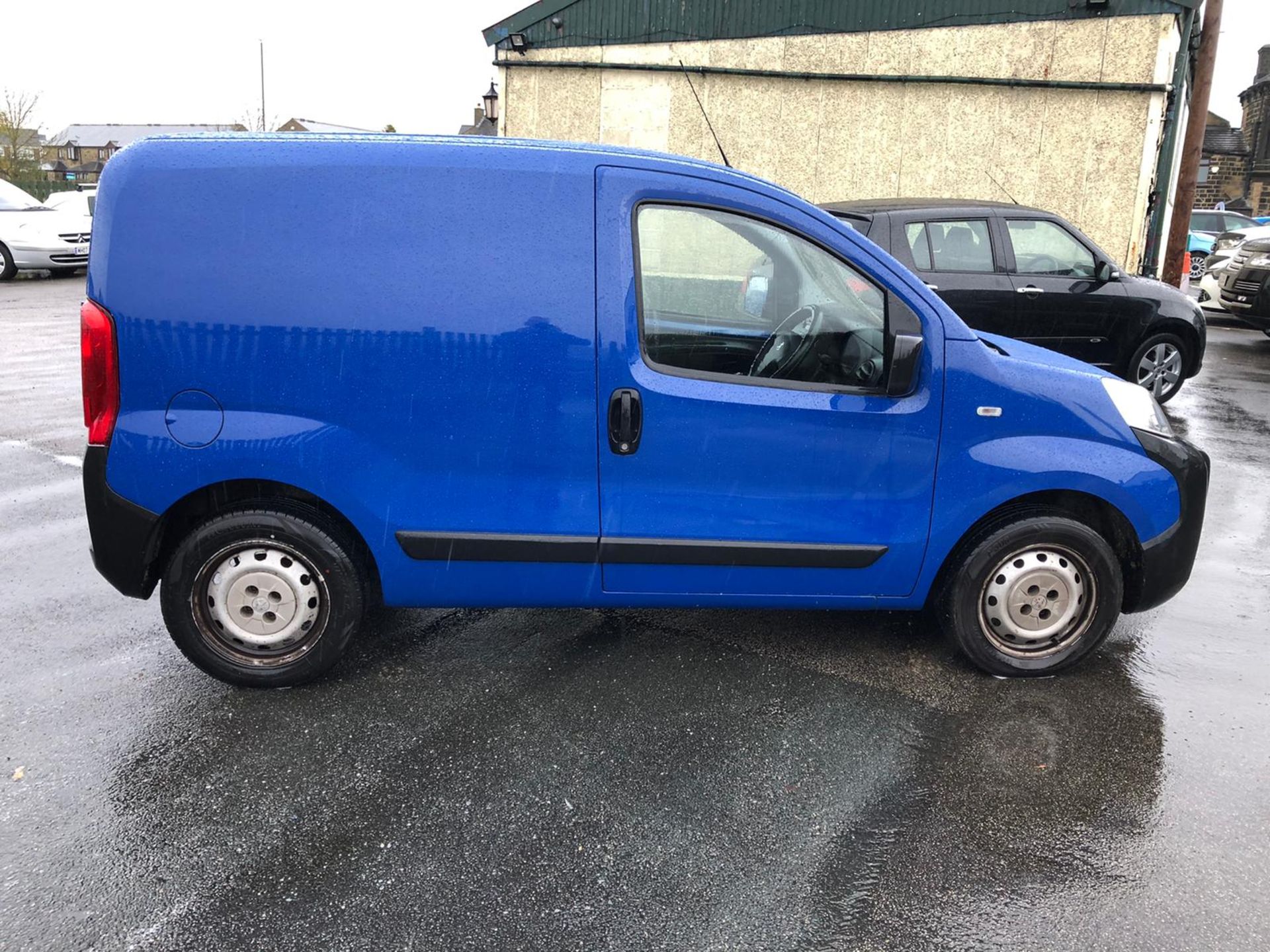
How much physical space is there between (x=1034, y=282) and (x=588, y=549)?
6296 millimetres

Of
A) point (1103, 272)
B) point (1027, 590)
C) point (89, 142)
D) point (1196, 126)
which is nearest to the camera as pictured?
point (1027, 590)

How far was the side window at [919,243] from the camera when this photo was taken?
7.95 m

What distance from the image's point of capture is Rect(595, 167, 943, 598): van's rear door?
10.9 feet

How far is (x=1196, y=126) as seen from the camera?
1422 cm

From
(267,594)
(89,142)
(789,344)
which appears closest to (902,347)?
(789,344)

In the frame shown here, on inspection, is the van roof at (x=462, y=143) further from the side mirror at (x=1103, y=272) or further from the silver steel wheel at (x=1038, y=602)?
the side mirror at (x=1103, y=272)

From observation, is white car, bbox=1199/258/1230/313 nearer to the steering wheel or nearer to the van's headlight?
the van's headlight

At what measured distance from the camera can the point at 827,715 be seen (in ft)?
11.3

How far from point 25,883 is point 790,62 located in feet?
48.3

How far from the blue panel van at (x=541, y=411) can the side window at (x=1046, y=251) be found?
506 cm

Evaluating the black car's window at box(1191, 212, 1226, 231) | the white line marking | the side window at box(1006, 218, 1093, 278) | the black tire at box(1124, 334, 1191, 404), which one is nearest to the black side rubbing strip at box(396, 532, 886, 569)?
the white line marking

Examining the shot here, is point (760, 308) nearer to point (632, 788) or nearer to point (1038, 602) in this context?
point (1038, 602)

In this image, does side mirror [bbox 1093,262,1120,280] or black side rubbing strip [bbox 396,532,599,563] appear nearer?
black side rubbing strip [bbox 396,532,599,563]

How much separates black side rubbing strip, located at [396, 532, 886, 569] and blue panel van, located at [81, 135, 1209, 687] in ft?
0.04
